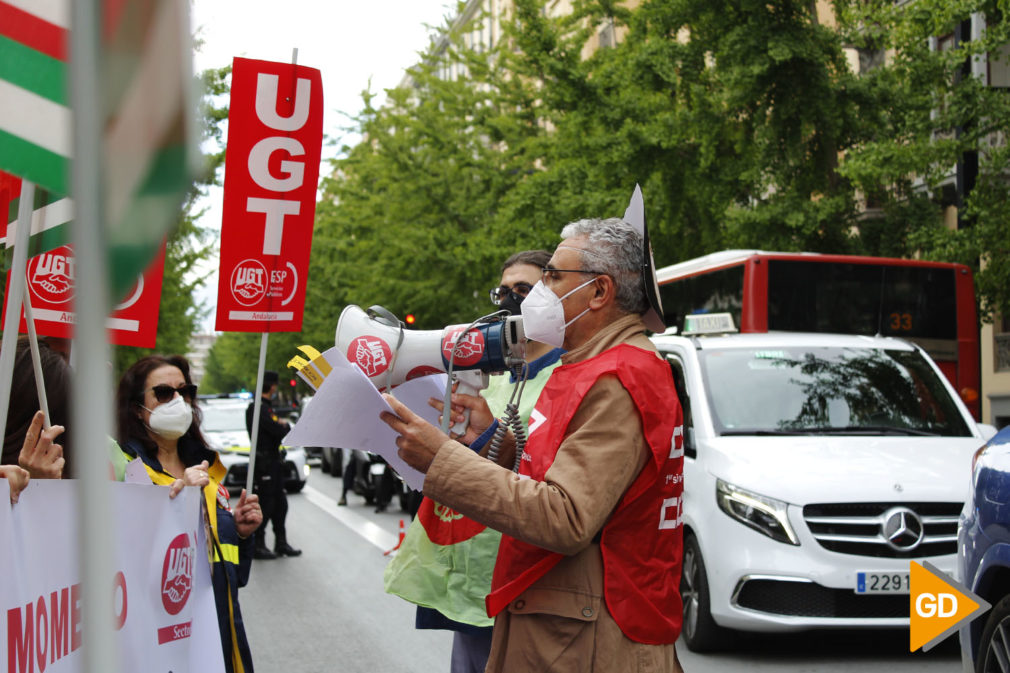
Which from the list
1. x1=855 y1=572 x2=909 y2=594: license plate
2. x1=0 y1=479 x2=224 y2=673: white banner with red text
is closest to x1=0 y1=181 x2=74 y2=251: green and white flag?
x1=0 y1=479 x2=224 y2=673: white banner with red text

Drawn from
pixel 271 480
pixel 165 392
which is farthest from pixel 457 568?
pixel 271 480

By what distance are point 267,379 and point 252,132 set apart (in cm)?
945

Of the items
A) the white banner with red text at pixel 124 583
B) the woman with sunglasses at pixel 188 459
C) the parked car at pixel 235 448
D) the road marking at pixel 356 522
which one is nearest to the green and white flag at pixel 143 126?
the white banner with red text at pixel 124 583

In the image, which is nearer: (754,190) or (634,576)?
(634,576)

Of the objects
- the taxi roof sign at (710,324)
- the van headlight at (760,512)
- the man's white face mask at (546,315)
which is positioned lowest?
the van headlight at (760,512)

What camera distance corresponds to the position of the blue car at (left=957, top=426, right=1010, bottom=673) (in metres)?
4.38

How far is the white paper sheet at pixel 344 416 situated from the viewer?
2547mm

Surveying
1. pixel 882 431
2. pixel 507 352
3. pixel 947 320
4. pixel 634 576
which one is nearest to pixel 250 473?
pixel 507 352

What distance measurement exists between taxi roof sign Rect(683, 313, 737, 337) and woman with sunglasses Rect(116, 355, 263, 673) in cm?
458

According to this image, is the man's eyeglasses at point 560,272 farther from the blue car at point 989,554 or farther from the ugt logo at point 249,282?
the blue car at point 989,554

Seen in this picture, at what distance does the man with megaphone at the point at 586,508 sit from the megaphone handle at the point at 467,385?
21.1 inches

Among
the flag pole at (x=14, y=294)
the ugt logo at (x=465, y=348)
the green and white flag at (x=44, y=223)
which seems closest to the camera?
the flag pole at (x=14, y=294)

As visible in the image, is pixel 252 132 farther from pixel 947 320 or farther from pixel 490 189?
pixel 490 189

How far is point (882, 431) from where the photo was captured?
7.34 metres
